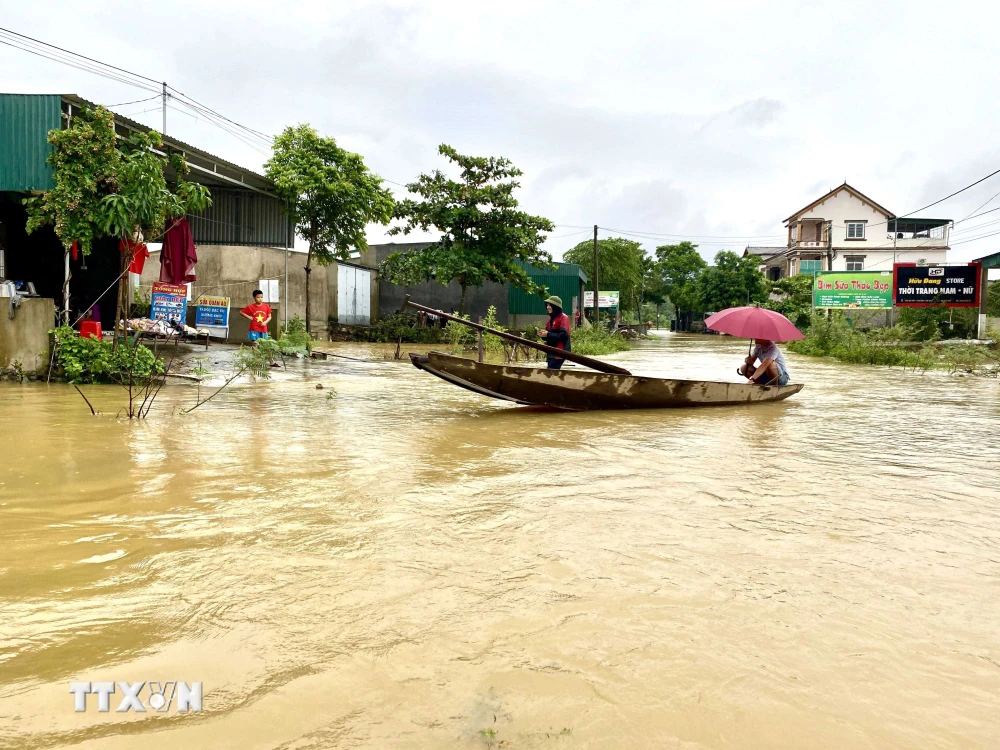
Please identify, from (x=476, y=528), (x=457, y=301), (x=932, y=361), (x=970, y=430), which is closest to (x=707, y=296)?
(x=457, y=301)

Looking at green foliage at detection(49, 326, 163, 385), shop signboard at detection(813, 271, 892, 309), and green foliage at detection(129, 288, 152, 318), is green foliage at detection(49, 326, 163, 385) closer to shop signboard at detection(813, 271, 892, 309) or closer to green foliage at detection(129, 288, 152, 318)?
green foliage at detection(129, 288, 152, 318)

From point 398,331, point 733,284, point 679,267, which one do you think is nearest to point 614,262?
point 733,284

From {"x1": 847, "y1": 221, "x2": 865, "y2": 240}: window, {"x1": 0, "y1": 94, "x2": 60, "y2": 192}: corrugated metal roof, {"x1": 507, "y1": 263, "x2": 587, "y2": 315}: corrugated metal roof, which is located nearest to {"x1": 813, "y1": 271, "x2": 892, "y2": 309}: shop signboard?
{"x1": 507, "y1": 263, "x2": 587, "y2": 315}: corrugated metal roof

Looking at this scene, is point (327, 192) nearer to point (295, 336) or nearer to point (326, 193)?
point (326, 193)

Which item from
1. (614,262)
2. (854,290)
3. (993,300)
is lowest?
(993,300)

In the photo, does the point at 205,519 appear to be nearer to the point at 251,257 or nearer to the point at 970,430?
the point at 970,430

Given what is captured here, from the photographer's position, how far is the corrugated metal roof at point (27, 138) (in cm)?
995

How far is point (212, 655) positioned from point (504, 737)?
3.79 feet

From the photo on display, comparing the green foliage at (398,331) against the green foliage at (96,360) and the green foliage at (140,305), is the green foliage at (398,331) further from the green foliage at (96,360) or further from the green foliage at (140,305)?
the green foliage at (96,360)

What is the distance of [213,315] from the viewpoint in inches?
593

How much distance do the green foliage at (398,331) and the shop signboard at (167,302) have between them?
37.4ft

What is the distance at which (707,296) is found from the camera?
50.9 meters

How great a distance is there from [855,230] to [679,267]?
12972mm

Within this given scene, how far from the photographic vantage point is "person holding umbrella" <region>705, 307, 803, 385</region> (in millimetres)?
9930
